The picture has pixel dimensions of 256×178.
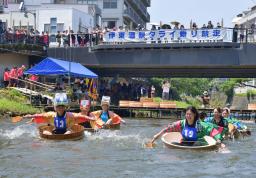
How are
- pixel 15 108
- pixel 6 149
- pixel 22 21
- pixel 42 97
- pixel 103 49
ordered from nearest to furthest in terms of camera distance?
pixel 6 149
pixel 15 108
pixel 42 97
pixel 103 49
pixel 22 21

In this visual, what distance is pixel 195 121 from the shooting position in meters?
14.9

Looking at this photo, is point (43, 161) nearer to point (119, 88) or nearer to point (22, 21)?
point (119, 88)

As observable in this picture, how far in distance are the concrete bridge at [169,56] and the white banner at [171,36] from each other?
0.34 metres

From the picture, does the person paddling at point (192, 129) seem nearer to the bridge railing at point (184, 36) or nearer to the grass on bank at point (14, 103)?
the grass on bank at point (14, 103)

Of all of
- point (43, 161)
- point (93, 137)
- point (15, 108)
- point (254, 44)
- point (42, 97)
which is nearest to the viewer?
point (43, 161)

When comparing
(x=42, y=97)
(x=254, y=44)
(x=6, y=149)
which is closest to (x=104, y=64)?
(x=42, y=97)

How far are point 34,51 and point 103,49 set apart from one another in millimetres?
4652

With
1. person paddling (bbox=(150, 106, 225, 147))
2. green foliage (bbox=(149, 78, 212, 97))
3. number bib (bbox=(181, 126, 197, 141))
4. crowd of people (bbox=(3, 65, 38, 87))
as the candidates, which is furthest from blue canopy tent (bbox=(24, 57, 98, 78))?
green foliage (bbox=(149, 78, 212, 97))

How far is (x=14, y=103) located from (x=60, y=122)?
1354 cm

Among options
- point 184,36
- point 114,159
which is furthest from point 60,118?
point 184,36

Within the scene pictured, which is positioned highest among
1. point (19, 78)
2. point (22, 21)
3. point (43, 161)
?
point (22, 21)

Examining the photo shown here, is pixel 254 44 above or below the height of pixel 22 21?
below

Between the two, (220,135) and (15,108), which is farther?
(15,108)

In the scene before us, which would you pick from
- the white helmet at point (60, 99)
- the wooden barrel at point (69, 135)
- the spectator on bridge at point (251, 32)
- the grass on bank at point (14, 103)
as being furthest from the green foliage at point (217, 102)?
the white helmet at point (60, 99)
